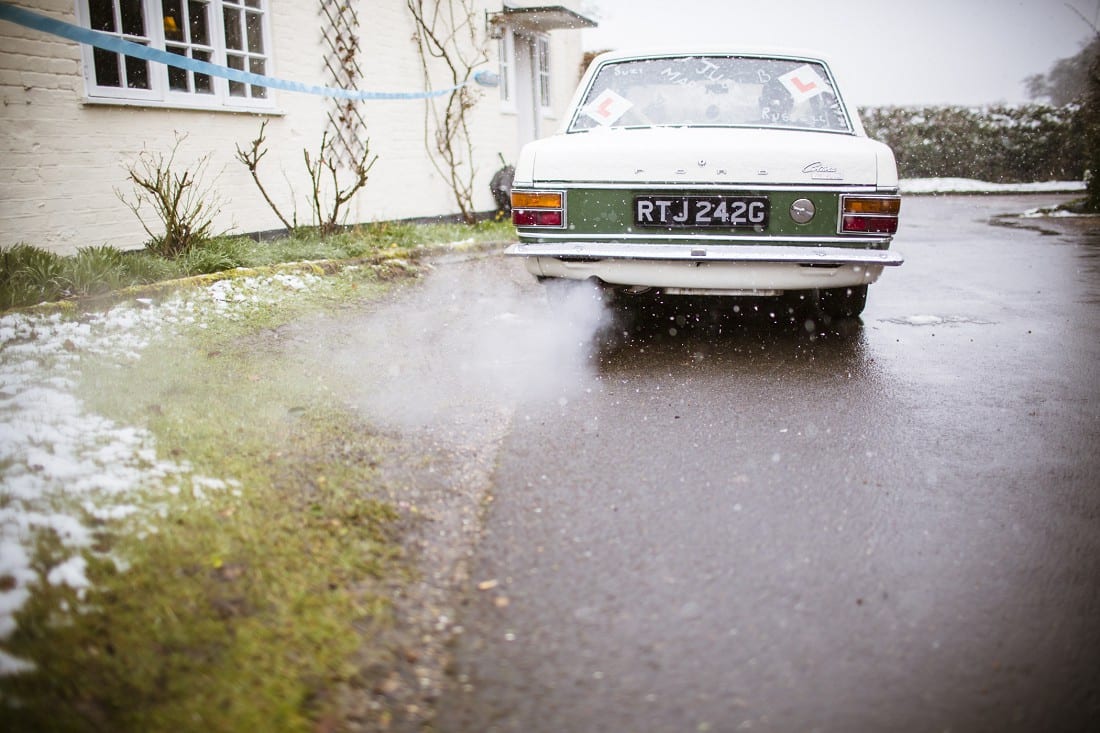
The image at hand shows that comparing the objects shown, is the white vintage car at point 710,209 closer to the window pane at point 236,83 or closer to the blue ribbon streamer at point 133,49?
the blue ribbon streamer at point 133,49

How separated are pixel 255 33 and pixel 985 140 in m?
20.5

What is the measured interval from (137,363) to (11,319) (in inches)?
36.8

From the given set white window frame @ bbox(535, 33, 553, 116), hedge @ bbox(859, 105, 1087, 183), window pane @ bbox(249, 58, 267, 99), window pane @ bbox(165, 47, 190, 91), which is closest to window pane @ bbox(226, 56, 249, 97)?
window pane @ bbox(249, 58, 267, 99)

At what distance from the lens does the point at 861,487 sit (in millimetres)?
2955

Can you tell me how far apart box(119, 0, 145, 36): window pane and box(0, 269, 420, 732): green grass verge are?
471 cm

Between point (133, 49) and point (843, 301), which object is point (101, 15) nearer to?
point (133, 49)

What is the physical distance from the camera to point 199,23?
7.56 m

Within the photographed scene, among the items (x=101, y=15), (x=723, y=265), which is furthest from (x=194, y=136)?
(x=723, y=265)

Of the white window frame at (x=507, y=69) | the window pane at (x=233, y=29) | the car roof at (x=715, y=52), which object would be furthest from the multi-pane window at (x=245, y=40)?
the white window frame at (x=507, y=69)

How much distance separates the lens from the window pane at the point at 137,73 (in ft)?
22.4

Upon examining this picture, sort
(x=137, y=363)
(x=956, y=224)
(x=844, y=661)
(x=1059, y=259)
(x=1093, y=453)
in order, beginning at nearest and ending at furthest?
(x=844, y=661)
(x=1093, y=453)
(x=137, y=363)
(x=1059, y=259)
(x=956, y=224)

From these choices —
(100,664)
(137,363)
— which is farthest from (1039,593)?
(137,363)

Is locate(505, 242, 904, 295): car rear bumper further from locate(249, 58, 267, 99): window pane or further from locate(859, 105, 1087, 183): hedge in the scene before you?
locate(859, 105, 1087, 183): hedge

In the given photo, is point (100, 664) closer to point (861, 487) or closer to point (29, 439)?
point (29, 439)
